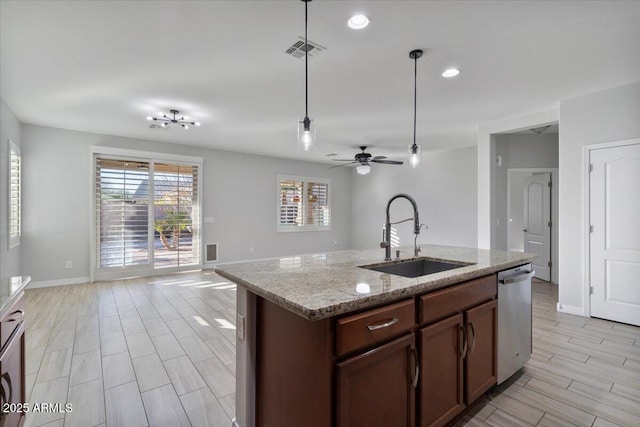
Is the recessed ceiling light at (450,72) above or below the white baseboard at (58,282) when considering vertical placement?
above

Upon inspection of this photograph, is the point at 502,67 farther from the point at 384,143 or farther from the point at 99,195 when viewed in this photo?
the point at 99,195

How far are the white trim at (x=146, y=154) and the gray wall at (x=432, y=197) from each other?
15.0ft

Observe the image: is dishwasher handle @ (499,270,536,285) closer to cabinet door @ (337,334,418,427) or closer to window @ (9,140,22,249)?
cabinet door @ (337,334,418,427)

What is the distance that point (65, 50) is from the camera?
2.55 m

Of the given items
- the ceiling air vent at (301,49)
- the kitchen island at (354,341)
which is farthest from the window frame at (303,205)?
the kitchen island at (354,341)

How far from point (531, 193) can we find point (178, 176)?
6.92m

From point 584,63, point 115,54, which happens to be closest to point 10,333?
point 115,54

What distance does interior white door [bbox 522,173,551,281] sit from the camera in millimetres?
5461

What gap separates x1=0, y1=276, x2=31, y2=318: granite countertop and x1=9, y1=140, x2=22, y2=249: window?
3573 millimetres

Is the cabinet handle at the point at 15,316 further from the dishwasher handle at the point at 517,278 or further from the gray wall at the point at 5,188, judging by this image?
the gray wall at the point at 5,188

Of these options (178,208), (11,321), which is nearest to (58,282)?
(178,208)

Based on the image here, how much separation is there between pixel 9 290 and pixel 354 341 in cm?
164

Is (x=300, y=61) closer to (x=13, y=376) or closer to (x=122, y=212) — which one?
(x=13, y=376)

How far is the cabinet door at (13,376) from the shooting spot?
48.2 inches
